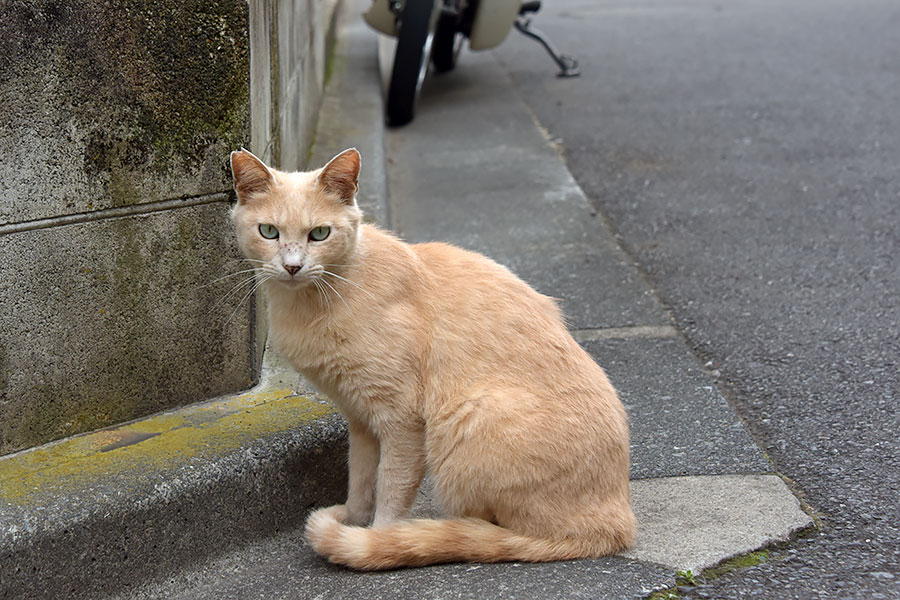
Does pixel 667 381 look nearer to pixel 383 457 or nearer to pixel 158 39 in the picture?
pixel 383 457

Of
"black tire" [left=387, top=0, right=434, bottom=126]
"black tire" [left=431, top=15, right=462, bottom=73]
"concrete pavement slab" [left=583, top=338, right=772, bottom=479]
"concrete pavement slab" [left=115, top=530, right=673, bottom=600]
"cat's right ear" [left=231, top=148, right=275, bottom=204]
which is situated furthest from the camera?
"black tire" [left=431, top=15, right=462, bottom=73]

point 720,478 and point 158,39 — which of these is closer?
point 158,39

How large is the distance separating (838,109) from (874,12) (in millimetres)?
3735

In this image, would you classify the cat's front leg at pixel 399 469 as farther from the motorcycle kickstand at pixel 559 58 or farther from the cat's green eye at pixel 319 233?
the motorcycle kickstand at pixel 559 58

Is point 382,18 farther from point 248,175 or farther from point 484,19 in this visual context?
point 248,175

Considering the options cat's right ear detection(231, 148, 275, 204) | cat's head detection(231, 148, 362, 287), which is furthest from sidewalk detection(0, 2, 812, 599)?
cat's right ear detection(231, 148, 275, 204)

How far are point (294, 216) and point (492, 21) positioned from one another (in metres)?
4.62

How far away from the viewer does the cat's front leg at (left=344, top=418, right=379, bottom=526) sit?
256 centimetres

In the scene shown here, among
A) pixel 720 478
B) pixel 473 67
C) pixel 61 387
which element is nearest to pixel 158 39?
pixel 61 387

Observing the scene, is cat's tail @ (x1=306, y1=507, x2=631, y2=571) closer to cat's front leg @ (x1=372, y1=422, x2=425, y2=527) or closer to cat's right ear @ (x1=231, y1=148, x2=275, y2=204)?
cat's front leg @ (x1=372, y1=422, x2=425, y2=527)

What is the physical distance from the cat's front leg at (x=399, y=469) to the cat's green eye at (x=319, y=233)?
0.51 meters

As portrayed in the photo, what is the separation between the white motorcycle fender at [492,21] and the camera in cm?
644

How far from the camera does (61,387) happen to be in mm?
2510

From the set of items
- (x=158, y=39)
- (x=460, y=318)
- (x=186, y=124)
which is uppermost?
(x=158, y=39)
